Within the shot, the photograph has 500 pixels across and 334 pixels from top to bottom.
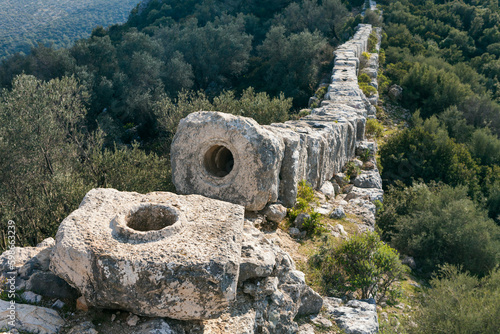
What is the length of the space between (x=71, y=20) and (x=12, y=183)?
173 feet

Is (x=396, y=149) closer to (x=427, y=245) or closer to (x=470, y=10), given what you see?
(x=427, y=245)

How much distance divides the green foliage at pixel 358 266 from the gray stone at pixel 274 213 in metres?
0.86

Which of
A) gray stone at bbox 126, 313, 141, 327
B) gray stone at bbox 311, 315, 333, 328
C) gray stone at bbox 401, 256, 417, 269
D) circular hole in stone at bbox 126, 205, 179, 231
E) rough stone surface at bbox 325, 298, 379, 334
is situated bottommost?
gray stone at bbox 401, 256, 417, 269

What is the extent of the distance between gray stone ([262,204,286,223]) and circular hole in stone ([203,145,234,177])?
102 cm

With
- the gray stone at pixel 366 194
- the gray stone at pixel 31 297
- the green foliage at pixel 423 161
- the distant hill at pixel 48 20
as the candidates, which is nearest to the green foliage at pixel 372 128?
the green foliage at pixel 423 161

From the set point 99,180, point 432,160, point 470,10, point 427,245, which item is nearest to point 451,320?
point 427,245

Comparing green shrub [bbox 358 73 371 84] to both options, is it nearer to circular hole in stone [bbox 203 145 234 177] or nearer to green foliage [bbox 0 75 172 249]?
green foliage [bbox 0 75 172 249]

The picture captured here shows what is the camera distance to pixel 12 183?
998cm

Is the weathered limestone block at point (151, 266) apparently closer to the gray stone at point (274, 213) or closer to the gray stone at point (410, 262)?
the gray stone at point (274, 213)

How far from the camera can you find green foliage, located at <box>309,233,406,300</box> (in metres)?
6.01

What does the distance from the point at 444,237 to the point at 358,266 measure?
4285 millimetres

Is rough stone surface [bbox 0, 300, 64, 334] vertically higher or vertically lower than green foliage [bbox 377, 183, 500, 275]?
higher

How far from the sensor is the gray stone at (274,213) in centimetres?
661

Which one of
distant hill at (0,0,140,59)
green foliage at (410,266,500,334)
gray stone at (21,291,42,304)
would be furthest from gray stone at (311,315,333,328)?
distant hill at (0,0,140,59)
